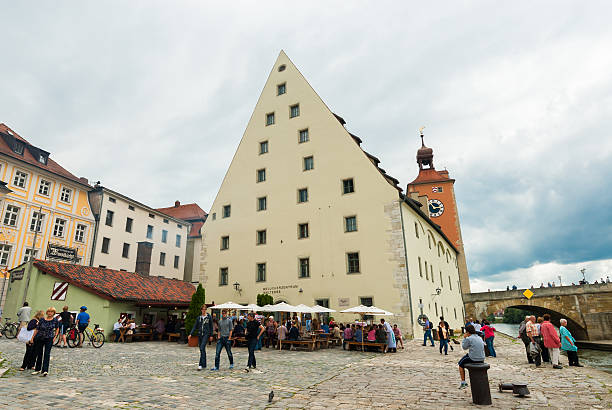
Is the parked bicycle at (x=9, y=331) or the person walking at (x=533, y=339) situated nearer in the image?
the person walking at (x=533, y=339)

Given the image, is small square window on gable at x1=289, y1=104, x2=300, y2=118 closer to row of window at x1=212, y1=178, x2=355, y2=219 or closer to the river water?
row of window at x1=212, y1=178, x2=355, y2=219

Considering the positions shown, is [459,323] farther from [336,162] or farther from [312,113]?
[312,113]

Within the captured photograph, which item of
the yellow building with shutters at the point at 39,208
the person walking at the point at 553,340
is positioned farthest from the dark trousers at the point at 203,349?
the yellow building with shutters at the point at 39,208

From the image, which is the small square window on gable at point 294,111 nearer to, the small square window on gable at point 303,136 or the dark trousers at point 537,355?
the small square window on gable at point 303,136

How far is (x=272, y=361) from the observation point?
13742 mm

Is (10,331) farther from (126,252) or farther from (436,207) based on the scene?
(436,207)

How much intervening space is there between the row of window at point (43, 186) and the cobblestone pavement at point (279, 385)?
75.3ft

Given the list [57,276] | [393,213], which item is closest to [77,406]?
[57,276]

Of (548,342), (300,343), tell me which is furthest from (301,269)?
(548,342)

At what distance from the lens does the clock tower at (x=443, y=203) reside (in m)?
48.1

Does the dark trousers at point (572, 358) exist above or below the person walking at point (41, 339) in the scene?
below

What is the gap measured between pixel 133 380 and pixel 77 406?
9.19 ft

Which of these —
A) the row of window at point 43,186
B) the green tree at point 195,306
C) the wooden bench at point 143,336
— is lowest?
the wooden bench at point 143,336

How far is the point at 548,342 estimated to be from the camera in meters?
12.5
